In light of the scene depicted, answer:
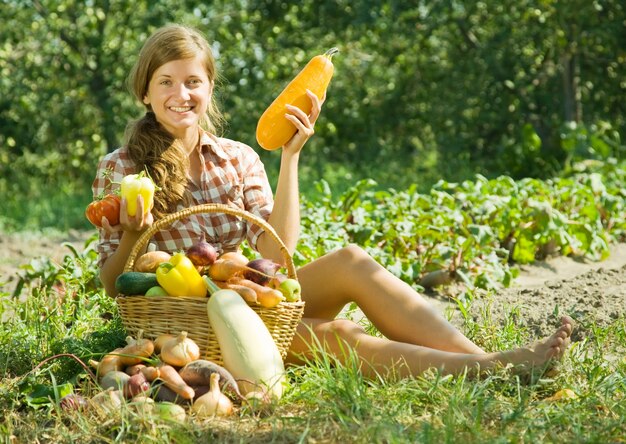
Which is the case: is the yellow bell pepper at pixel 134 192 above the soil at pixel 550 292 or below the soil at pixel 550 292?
above

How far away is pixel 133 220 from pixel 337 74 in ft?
27.0

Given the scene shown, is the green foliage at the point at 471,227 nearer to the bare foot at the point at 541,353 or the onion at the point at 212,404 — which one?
the bare foot at the point at 541,353

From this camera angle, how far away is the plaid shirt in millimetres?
3617

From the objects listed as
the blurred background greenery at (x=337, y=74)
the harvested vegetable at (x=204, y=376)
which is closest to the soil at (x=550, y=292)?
the harvested vegetable at (x=204, y=376)

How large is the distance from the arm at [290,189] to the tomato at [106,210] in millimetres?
636

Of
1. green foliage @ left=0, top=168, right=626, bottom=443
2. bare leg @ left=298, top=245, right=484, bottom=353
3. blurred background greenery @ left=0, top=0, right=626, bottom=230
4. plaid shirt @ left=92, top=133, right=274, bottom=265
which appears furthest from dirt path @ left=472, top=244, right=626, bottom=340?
blurred background greenery @ left=0, top=0, right=626, bottom=230

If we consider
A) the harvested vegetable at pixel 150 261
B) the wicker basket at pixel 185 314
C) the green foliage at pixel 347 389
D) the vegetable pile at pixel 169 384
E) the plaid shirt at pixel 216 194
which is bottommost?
the green foliage at pixel 347 389

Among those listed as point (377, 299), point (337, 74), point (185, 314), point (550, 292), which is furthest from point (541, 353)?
point (337, 74)

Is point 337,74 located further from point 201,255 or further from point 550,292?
point 201,255

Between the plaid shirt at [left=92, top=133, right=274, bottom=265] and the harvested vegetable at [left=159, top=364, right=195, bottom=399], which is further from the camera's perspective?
the plaid shirt at [left=92, top=133, right=274, bottom=265]

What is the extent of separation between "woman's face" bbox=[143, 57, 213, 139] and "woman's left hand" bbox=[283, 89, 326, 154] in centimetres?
38

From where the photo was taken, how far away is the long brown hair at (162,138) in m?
3.58

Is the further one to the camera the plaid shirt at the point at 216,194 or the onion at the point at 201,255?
the plaid shirt at the point at 216,194

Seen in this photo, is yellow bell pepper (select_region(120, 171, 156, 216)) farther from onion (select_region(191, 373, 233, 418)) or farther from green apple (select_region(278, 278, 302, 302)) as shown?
onion (select_region(191, 373, 233, 418))
